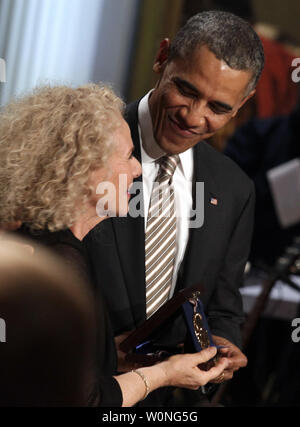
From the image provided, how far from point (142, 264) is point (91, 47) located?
3098 mm

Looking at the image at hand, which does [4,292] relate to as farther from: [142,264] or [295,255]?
[295,255]

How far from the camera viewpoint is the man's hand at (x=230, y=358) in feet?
5.51

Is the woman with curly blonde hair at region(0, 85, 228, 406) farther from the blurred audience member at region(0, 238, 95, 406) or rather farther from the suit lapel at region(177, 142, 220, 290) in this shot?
the suit lapel at region(177, 142, 220, 290)

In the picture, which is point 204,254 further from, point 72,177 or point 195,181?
point 72,177

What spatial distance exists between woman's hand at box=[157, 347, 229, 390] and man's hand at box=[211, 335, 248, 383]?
119 mm

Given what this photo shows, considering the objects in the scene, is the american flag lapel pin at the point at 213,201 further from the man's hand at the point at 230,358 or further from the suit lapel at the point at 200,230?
the man's hand at the point at 230,358

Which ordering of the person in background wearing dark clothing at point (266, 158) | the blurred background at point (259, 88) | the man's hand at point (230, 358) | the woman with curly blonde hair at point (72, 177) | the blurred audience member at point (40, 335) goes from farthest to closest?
1. the person in background wearing dark clothing at point (266, 158)
2. the blurred background at point (259, 88)
3. the man's hand at point (230, 358)
4. the woman with curly blonde hair at point (72, 177)
5. the blurred audience member at point (40, 335)

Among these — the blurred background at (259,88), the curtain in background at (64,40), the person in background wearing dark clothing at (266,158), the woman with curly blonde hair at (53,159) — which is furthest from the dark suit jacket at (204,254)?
the curtain in background at (64,40)

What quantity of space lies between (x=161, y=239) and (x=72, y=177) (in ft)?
1.39

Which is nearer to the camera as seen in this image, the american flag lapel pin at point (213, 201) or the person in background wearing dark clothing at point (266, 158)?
the american flag lapel pin at point (213, 201)

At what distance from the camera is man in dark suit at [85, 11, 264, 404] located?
1.65m

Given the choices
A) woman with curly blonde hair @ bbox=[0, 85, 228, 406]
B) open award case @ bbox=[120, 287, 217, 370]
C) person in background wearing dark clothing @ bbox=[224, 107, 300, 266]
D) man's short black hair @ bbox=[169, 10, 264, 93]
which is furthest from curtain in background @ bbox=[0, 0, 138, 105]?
open award case @ bbox=[120, 287, 217, 370]

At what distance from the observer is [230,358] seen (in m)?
1.71

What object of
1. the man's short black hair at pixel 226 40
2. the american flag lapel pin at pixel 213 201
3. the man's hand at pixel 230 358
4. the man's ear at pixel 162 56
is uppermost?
the man's short black hair at pixel 226 40
